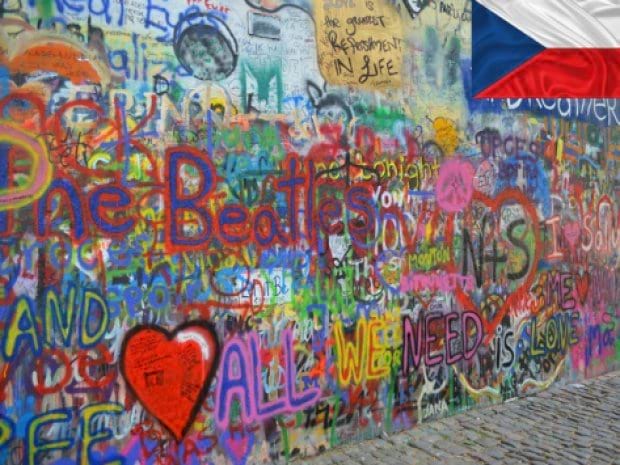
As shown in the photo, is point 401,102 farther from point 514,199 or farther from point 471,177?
point 514,199

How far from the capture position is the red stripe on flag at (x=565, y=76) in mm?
2635

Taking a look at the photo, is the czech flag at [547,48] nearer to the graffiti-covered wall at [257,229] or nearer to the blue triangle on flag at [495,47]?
the blue triangle on flag at [495,47]

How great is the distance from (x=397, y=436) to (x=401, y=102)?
267 centimetres

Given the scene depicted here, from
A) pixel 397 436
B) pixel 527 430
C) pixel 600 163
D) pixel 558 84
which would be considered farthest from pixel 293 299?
pixel 600 163

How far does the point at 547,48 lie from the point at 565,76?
5.7 inches

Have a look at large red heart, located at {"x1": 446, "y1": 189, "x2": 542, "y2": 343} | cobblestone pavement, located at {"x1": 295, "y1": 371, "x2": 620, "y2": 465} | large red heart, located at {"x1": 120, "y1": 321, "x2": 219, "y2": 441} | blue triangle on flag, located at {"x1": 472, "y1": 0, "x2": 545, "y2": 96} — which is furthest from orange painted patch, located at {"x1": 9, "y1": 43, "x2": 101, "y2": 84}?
large red heart, located at {"x1": 446, "y1": 189, "x2": 542, "y2": 343}

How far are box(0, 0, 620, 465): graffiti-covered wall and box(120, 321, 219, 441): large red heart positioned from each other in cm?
1

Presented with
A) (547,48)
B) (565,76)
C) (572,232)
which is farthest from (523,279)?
(547,48)

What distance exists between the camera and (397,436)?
5555mm

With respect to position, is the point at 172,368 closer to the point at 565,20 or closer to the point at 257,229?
the point at 257,229

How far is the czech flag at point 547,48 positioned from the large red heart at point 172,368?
2.60m

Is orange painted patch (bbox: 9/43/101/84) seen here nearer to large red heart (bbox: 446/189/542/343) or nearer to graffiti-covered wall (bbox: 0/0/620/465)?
graffiti-covered wall (bbox: 0/0/620/465)

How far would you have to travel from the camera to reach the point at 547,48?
263cm

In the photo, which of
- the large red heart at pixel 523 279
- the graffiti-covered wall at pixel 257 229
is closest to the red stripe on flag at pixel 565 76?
the graffiti-covered wall at pixel 257 229
